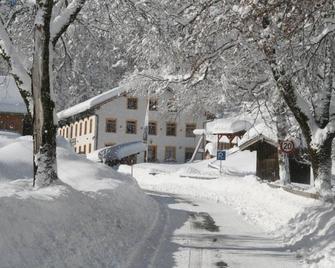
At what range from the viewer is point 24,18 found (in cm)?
1523

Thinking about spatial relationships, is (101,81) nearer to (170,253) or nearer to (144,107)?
(144,107)

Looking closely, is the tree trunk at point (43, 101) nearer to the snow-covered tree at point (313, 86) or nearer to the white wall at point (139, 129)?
the snow-covered tree at point (313, 86)

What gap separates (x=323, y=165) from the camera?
53.3 feet

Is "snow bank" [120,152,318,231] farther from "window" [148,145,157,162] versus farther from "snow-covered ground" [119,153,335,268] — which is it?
"window" [148,145,157,162]

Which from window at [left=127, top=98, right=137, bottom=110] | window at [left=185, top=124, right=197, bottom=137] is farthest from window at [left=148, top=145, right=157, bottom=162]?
window at [left=127, top=98, right=137, bottom=110]

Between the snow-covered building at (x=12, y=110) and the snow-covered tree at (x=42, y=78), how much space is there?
89.2ft

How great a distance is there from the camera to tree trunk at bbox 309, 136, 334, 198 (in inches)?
634

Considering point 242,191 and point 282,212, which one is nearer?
point 282,212

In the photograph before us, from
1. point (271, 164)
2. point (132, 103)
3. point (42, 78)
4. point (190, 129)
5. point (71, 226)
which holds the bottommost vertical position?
point (71, 226)

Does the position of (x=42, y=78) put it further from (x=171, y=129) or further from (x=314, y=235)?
(x=171, y=129)

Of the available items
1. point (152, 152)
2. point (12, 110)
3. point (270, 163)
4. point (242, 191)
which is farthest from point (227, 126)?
point (242, 191)

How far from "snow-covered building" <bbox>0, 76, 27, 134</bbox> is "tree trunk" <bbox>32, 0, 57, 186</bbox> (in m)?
27.6

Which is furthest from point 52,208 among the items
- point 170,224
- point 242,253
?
point 170,224

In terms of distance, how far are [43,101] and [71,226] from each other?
4.05m
